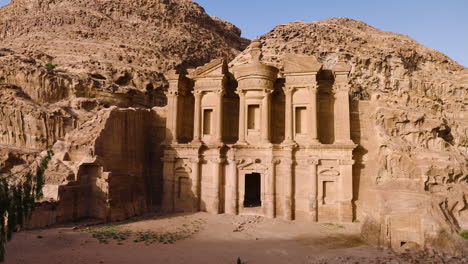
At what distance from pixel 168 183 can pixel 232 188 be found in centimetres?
487

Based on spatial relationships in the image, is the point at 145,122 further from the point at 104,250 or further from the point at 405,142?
the point at 405,142

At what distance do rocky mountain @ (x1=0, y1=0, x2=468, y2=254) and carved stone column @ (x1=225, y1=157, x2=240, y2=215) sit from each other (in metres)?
6.06

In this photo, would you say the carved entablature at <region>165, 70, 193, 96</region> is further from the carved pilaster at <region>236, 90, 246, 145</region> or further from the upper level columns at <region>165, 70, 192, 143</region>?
the carved pilaster at <region>236, 90, 246, 145</region>

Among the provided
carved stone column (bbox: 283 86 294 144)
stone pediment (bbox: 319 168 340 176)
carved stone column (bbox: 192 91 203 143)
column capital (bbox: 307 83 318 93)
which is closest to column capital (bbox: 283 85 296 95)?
carved stone column (bbox: 283 86 294 144)

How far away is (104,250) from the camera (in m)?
12.0

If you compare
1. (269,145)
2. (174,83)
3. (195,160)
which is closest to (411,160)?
(269,145)

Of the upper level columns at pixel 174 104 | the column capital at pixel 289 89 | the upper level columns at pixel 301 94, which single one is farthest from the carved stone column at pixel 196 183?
the column capital at pixel 289 89

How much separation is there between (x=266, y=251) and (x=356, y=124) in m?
11.5

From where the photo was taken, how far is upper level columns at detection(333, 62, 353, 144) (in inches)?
764

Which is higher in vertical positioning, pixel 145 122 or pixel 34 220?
pixel 145 122

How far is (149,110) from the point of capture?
22859 mm

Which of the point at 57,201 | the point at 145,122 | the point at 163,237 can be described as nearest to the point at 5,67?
the point at 145,122

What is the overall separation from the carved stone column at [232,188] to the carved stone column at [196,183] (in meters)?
2.10

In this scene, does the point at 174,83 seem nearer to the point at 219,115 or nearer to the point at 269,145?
the point at 219,115
